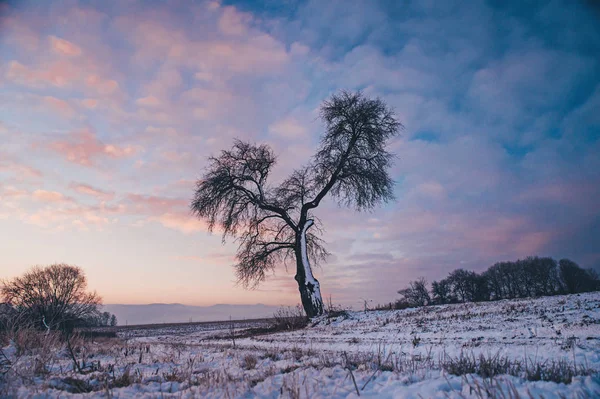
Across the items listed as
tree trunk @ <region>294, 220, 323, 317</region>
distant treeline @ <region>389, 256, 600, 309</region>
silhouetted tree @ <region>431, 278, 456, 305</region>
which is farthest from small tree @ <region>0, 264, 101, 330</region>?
silhouetted tree @ <region>431, 278, 456, 305</region>

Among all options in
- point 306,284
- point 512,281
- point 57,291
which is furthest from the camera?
point 512,281

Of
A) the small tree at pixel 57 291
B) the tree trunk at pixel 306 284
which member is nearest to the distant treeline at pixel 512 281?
the tree trunk at pixel 306 284

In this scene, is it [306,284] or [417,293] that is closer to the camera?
[306,284]

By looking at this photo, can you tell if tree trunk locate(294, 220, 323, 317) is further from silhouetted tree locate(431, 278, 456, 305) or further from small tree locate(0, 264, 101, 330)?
silhouetted tree locate(431, 278, 456, 305)

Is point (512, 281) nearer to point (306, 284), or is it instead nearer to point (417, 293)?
point (417, 293)

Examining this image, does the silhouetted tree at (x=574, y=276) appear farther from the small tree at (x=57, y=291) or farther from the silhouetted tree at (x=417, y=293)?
the small tree at (x=57, y=291)

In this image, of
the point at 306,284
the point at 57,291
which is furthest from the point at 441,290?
the point at 57,291

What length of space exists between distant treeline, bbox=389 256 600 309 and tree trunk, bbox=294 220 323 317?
33832 millimetres

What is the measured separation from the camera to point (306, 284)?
16250mm

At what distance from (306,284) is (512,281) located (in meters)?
51.6

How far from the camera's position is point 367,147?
59.9 feet

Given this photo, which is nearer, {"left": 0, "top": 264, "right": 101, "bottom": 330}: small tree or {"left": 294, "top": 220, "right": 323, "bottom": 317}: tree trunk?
{"left": 294, "top": 220, "right": 323, "bottom": 317}: tree trunk

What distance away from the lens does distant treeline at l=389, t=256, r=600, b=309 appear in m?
46.0

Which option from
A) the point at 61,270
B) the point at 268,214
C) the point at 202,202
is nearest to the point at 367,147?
the point at 268,214
